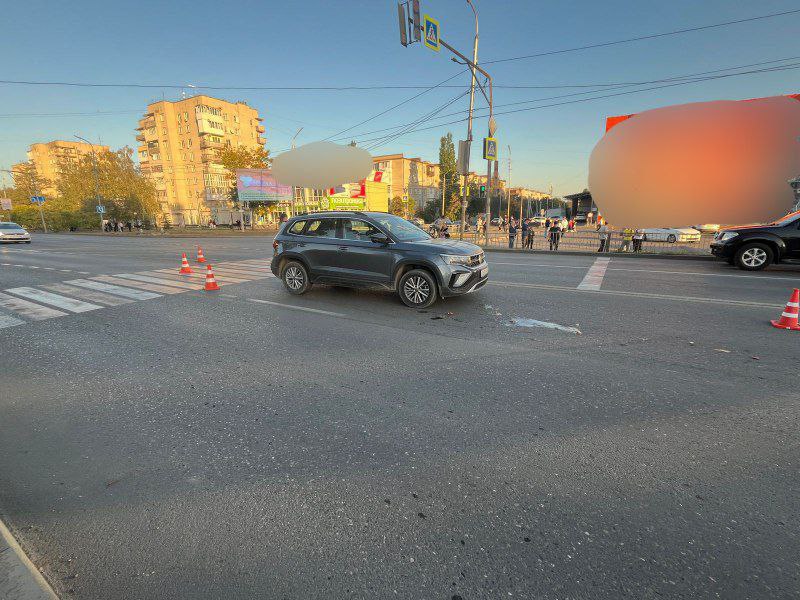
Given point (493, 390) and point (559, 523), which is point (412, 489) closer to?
point (559, 523)

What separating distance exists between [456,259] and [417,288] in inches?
33.5

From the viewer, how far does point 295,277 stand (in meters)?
8.01

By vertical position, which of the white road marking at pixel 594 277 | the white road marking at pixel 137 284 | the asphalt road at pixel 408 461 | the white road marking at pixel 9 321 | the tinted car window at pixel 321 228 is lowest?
the asphalt road at pixel 408 461

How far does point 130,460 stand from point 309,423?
1.27m

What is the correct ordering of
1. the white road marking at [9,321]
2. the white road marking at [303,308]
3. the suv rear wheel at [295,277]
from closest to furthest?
the white road marking at [9,321] < the white road marking at [303,308] < the suv rear wheel at [295,277]

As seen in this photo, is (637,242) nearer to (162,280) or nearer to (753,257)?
(753,257)

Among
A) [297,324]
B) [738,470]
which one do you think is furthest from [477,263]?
[738,470]

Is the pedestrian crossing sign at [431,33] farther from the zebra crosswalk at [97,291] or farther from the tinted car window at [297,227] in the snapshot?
the zebra crosswalk at [97,291]

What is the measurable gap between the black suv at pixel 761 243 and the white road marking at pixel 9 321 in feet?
54.1

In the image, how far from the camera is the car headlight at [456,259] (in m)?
6.53

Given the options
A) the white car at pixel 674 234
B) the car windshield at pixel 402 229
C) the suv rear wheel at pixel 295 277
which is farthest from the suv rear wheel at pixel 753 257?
the white car at pixel 674 234

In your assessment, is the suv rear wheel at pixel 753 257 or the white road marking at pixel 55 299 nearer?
the white road marking at pixel 55 299

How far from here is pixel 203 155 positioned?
2660 inches

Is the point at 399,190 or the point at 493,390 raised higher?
the point at 399,190
